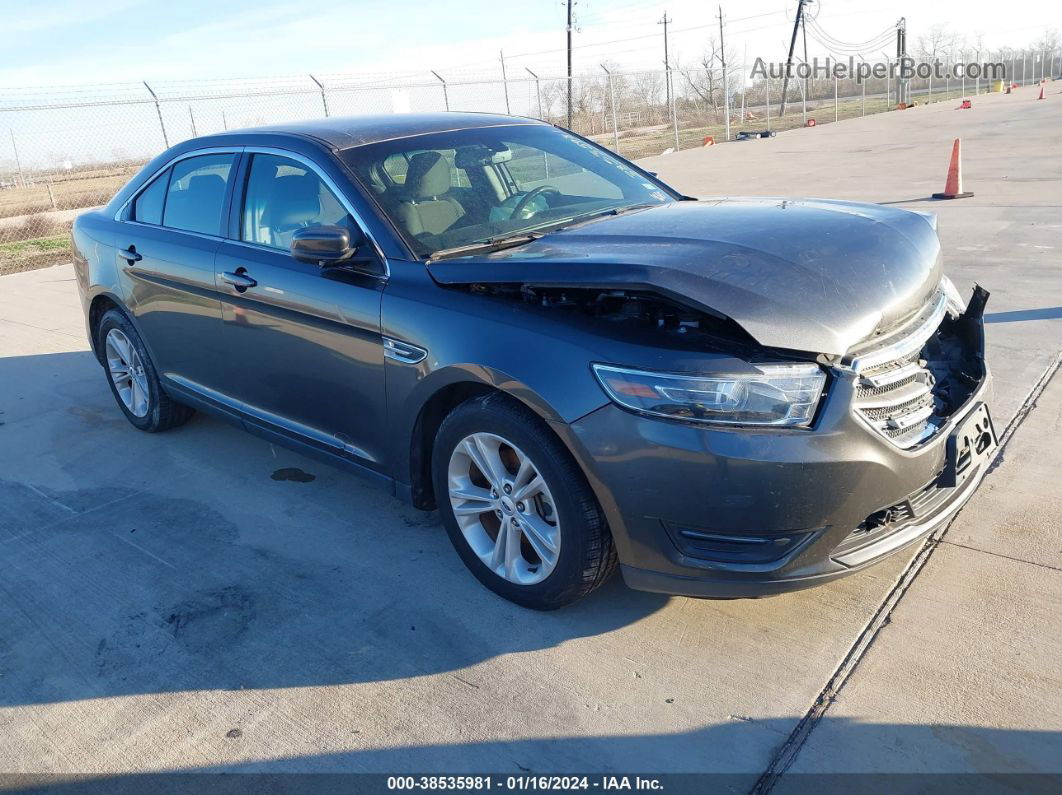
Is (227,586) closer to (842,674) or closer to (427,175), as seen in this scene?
(427,175)

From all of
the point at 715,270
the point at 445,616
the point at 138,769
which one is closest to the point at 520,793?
the point at 445,616

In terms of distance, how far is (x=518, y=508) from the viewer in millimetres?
3029

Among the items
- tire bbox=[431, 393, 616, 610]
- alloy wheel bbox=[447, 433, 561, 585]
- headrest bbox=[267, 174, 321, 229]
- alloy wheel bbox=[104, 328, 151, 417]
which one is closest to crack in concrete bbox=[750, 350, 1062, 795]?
tire bbox=[431, 393, 616, 610]

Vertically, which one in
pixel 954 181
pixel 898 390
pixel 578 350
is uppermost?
pixel 954 181

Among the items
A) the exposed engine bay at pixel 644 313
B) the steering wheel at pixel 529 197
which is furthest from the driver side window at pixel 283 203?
the exposed engine bay at pixel 644 313

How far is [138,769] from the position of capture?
8.42 feet

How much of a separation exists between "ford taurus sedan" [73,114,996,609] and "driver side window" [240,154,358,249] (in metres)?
0.01

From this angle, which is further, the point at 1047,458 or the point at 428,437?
the point at 1047,458

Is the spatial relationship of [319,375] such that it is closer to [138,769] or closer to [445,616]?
[445,616]

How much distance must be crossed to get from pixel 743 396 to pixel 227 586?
2.17 metres

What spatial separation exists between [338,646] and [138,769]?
71 cm

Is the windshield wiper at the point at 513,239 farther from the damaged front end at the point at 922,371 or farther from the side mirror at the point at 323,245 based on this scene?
the damaged front end at the point at 922,371

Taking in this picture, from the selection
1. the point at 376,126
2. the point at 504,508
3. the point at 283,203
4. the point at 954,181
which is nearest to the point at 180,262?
the point at 283,203

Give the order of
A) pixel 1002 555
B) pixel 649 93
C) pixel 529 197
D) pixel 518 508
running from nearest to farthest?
pixel 518 508 → pixel 1002 555 → pixel 529 197 → pixel 649 93
